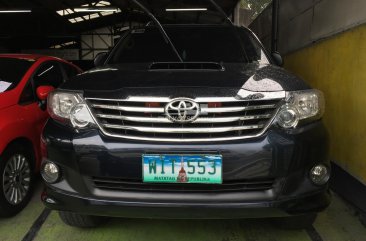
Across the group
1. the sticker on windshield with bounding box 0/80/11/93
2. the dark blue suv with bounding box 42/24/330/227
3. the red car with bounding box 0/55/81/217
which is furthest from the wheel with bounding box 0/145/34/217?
the dark blue suv with bounding box 42/24/330/227

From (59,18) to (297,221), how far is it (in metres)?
18.4

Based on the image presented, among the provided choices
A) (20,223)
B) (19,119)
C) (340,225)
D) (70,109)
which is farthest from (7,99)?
(340,225)

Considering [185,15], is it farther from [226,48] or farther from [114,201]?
[114,201]

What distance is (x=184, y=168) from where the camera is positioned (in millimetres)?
2186

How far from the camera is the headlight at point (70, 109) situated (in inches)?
91.4

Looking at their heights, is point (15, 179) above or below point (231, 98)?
below

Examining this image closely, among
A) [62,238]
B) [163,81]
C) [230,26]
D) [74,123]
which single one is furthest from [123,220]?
[230,26]

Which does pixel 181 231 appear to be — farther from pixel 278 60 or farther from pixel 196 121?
pixel 278 60

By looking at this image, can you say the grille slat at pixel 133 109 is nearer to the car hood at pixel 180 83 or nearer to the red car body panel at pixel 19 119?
the car hood at pixel 180 83

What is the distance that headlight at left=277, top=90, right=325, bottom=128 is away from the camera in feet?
7.51

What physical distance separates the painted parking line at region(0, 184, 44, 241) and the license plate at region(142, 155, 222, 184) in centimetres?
132

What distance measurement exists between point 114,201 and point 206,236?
891mm

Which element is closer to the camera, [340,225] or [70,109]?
[70,109]

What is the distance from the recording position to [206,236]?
2.84 metres
